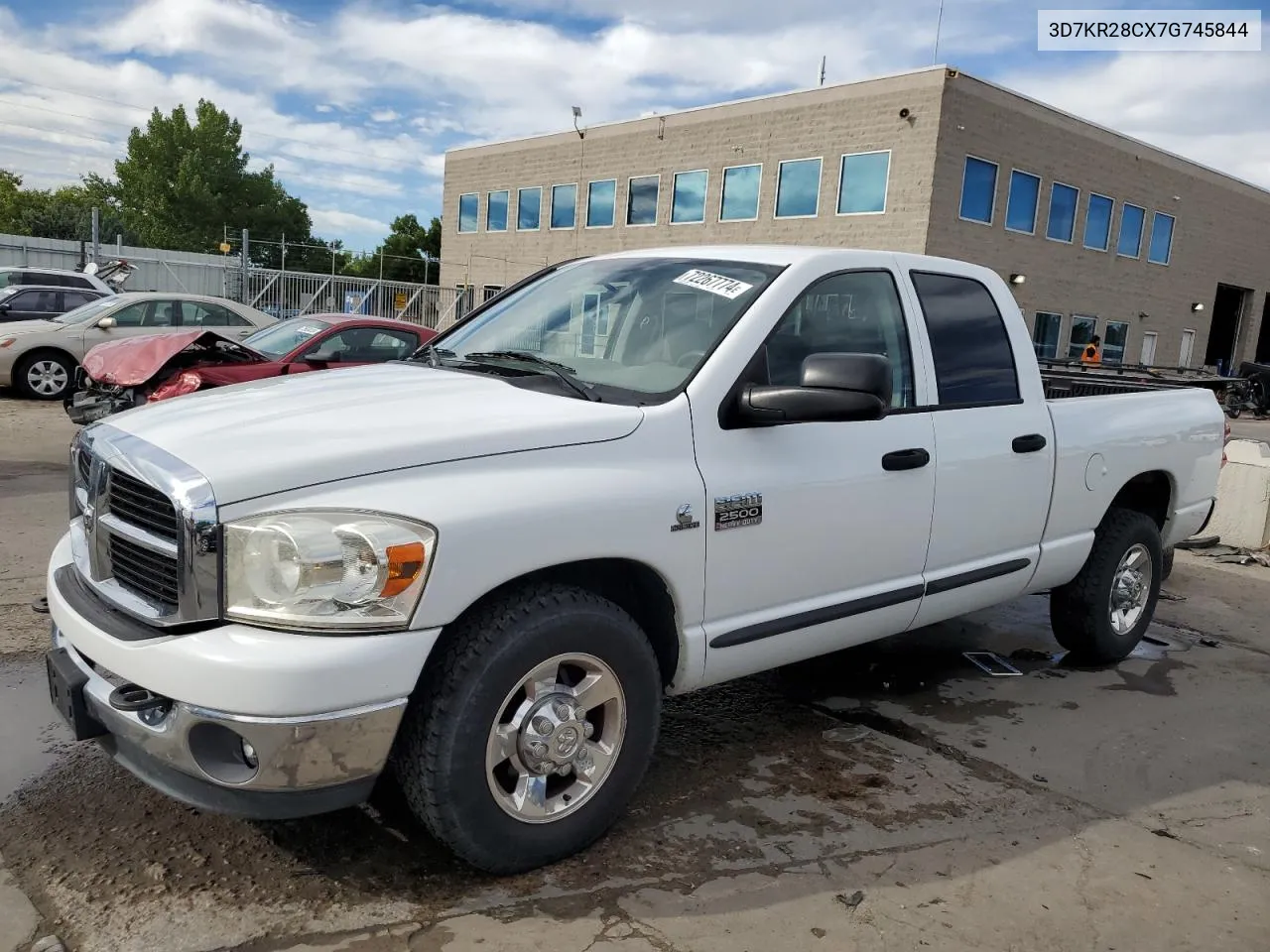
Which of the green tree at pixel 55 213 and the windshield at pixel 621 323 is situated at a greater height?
the green tree at pixel 55 213

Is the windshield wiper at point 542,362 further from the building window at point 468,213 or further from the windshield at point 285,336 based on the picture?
the building window at point 468,213

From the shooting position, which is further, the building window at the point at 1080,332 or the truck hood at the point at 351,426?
the building window at the point at 1080,332

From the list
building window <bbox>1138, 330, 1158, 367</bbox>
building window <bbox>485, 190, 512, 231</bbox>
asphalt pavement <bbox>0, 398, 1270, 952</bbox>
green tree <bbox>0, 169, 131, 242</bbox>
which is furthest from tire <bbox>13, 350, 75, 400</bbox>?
green tree <bbox>0, 169, 131, 242</bbox>

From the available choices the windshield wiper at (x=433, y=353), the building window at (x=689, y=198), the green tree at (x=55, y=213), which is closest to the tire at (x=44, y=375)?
the windshield wiper at (x=433, y=353)

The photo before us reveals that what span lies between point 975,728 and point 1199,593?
3.74 meters

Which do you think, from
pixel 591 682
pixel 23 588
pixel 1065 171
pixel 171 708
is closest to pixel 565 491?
pixel 591 682

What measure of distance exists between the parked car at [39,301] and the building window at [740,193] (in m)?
16.5

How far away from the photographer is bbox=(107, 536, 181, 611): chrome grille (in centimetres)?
243

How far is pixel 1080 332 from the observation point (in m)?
27.8

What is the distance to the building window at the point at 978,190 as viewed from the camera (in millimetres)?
23062

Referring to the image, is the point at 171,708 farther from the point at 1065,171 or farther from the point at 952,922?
the point at 1065,171

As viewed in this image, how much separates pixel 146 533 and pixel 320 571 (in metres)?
0.55

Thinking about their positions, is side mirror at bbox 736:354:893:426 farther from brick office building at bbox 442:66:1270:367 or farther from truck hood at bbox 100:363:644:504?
brick office building at bbox 442:66:1270:367

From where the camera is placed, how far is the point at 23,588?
5250 mm
